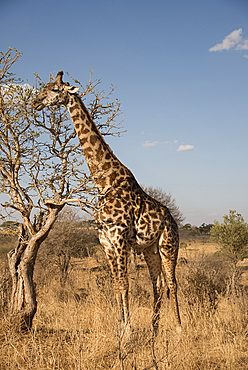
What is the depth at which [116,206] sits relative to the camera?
6.03 metres

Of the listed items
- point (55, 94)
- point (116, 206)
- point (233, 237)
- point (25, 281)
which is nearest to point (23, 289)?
point (25, 281)

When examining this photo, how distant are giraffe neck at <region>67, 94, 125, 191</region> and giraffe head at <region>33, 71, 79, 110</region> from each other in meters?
0.14

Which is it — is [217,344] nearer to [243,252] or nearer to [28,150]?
[28,150]

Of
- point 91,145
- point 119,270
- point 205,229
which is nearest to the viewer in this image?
point 119,270

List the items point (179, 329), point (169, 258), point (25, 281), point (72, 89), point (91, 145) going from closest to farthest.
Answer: point (25, 281), point (72, 89), point (91, 145), point (179, 329), point (169, 258)

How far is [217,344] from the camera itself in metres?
5.71

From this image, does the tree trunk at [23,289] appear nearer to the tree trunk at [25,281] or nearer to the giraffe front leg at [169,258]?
the tree trunk at [25,281]

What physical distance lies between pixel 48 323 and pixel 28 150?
3229 millimetres

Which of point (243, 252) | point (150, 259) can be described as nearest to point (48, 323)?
point (150, 259)

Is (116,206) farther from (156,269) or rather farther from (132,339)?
(132,339)

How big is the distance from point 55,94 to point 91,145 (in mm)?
1056

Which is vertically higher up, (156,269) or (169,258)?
(169,258)

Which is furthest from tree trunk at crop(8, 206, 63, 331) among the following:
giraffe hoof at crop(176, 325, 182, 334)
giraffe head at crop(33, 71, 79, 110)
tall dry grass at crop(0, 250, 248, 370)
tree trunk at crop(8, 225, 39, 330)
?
giraffe hoof at crop(176, 325, 182, 334)

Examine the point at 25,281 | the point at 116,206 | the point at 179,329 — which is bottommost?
the point at 179,329
